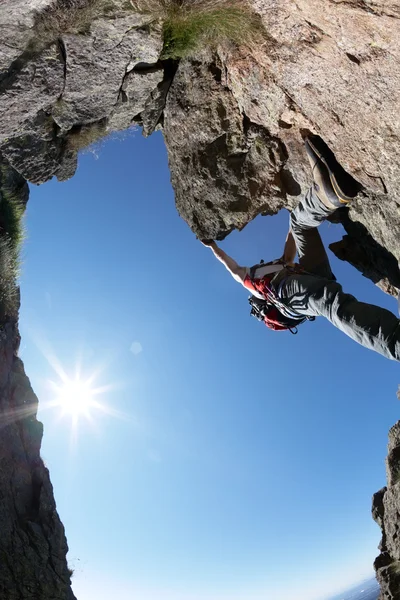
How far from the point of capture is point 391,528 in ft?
36.8

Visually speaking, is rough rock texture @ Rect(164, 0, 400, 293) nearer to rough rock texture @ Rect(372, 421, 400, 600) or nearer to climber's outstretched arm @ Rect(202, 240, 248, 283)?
climber's outstretched arm @ Rect(202, 240, 248, 283)

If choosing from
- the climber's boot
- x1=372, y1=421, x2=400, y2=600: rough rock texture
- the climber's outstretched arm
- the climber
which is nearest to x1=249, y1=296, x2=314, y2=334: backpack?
the climber

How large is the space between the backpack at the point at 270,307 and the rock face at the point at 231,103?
1.48 m

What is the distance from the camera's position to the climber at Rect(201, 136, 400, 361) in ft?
10.9

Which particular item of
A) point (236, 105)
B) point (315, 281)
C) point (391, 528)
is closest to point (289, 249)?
point (315, 281)

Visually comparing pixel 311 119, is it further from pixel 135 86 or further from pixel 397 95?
pixel 135 86

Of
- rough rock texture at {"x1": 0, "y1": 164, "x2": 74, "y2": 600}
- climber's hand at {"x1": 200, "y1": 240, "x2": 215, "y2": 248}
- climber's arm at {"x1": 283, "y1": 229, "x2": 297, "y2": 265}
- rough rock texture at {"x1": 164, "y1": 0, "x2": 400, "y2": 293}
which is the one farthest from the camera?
rough rock texture at {"x1": 0, "y1": 164, "x2": 74, "y2": 600}

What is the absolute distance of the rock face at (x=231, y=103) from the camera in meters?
3.71

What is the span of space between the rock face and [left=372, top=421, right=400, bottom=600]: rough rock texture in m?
6.93

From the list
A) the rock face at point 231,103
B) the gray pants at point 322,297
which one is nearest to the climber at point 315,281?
the gray pants at point 322,297

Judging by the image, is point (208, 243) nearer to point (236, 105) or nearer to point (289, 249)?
point (289, 249)

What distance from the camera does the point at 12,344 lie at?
13.6 m

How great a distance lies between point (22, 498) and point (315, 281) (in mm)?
12286

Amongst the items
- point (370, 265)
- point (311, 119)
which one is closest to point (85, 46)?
point (311, 119)
